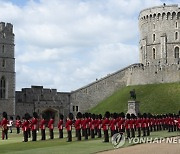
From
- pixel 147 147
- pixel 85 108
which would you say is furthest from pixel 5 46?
pixel 147 147

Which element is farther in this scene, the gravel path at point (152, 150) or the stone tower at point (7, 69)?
the stone tower at point (7, 69)

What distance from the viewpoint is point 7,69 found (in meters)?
70.8

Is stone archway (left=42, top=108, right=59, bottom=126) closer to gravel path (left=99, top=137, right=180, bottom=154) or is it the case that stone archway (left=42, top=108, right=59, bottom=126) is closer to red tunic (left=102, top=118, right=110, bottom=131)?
red tunic (left=102, top=118, right=110, bottom=131)

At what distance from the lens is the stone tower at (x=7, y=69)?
69.9 meters

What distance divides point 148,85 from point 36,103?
17.7 meters

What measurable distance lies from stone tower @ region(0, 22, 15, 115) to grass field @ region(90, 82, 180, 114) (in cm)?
1255

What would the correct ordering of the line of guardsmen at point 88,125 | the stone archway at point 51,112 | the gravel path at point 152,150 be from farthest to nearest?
the stone archway at point 51,112
the line of guardsmen at point 88,125
the gravel path at point 152,150

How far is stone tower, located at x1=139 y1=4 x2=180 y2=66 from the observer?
301 feet

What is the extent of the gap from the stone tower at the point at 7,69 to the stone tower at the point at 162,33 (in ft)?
96.5

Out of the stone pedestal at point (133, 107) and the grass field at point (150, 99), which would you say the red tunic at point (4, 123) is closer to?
the stone pedestal at point (133, 107)

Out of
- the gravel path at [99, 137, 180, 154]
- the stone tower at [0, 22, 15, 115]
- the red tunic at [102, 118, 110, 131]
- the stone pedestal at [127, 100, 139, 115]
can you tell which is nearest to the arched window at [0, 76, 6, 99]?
the stone tower at [0, 22, 15, 115]

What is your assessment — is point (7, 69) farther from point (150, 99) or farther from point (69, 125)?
point (69, 125)

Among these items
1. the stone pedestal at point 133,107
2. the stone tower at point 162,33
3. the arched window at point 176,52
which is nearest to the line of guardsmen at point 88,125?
the stone pedestal at point 133,107

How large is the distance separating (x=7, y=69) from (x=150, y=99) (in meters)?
19.1
